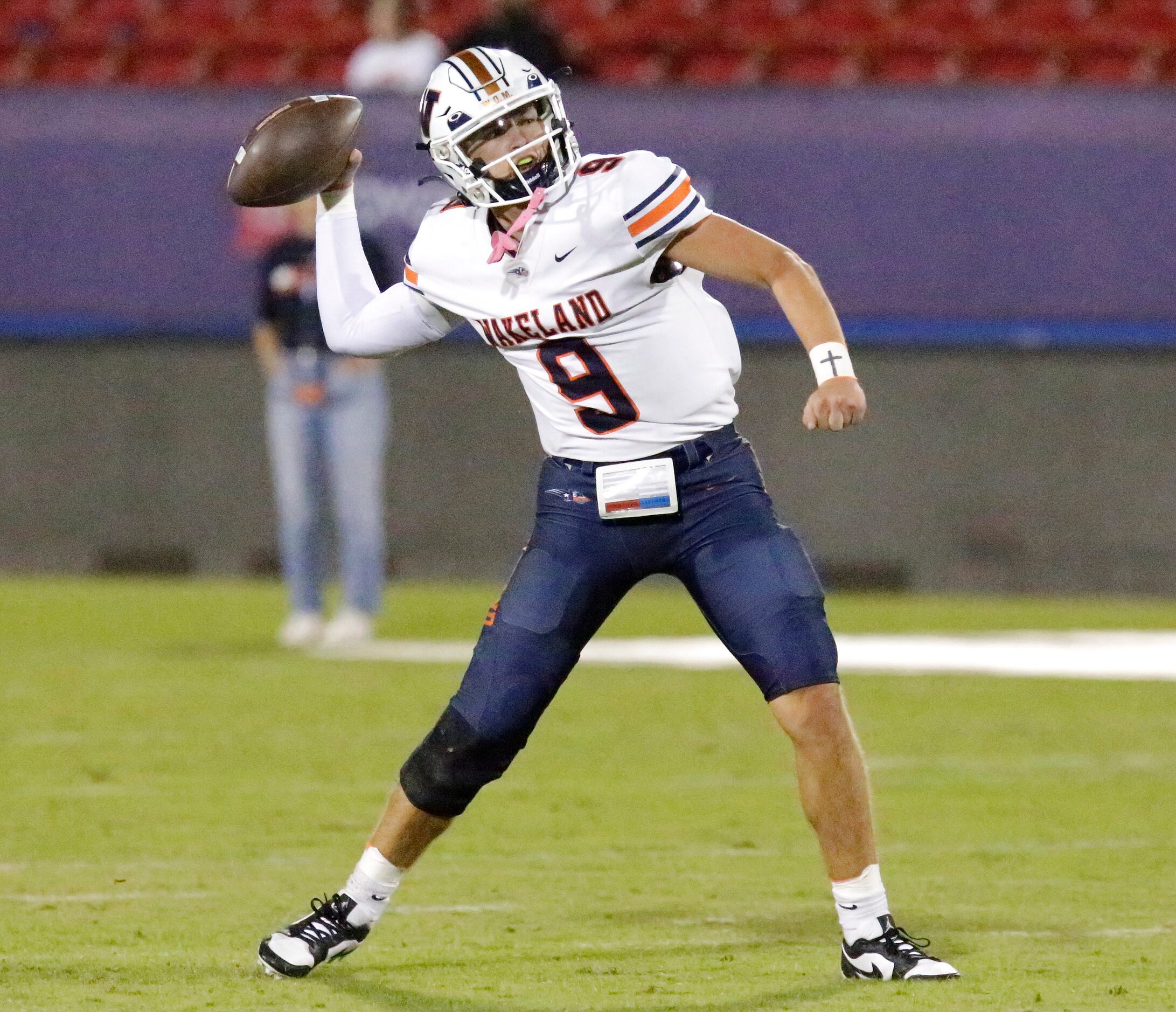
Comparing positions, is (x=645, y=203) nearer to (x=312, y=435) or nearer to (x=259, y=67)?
(x=312, y=435)

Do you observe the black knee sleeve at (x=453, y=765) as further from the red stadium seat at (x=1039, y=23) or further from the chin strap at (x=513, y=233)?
the red stadium seat at (x=1039, y=23)

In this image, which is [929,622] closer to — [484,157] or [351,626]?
[351,626]

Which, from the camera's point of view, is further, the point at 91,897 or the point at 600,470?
the point at 91,897

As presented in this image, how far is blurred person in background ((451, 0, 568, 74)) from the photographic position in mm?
12586

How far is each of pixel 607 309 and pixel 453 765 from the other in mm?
974

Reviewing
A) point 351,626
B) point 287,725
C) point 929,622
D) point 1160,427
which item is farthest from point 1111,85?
point 287,725

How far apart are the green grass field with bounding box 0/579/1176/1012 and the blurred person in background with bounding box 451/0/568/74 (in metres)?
3.94

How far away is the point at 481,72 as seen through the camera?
4715mm

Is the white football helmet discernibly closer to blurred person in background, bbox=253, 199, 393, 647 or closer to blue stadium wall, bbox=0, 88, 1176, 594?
blurred person in background, bbox=253, 199, 393, 647

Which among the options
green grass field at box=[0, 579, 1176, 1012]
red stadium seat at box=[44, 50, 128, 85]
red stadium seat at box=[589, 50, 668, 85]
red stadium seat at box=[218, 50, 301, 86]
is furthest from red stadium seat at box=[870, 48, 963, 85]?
green grass field at box=[0, 579, 1176, 1012]

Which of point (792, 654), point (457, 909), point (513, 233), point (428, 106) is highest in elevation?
point (428, 106)

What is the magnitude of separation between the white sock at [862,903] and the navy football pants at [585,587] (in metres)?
0.40

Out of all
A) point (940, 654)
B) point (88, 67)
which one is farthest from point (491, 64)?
point (88, 67)

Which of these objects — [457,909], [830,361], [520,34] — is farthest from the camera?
[520,34]
